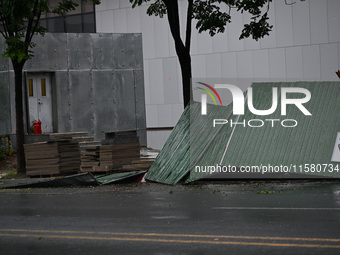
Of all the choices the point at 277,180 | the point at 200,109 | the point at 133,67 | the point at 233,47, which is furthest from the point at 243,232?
the point at 233,47

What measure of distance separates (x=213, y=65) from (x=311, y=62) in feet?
19.0

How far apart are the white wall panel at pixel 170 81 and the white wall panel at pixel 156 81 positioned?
0.25 metres

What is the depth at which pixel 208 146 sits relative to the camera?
17797 mm

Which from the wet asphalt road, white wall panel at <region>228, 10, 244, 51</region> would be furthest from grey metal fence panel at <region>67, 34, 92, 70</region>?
the wet asphalt road

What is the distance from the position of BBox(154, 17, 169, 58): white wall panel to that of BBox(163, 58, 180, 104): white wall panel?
523 mm

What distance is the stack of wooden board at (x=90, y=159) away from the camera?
22328 millimetres

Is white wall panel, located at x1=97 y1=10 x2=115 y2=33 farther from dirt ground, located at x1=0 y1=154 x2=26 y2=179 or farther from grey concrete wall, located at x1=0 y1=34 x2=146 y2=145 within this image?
dirt ground, located at x1=0 y1=154 x2=26 y2=179

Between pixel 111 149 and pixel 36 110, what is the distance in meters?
10.3

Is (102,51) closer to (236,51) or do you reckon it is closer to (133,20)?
(236,51)

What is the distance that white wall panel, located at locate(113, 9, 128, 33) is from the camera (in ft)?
141

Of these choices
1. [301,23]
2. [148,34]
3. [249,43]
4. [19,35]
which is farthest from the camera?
[148,34]

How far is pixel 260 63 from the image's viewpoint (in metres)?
38.5

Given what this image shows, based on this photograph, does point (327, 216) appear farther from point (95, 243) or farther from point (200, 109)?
point (200, 109)

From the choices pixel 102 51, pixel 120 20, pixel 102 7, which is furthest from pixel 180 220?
pixel 102 7
